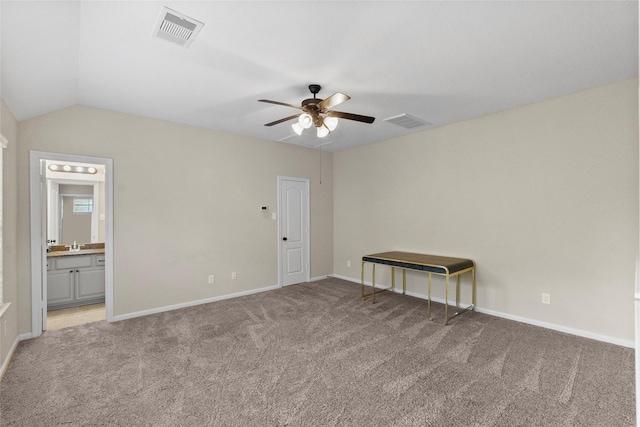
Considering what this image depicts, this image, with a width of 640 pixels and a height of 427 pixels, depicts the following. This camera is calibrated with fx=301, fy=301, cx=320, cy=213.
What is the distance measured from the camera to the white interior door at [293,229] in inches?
220

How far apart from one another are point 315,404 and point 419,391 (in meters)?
→ 0.80

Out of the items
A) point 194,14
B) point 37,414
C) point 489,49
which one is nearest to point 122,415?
point 37,414

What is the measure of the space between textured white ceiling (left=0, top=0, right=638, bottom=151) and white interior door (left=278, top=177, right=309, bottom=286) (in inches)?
83.9

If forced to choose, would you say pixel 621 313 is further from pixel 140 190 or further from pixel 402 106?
pixel 140 190

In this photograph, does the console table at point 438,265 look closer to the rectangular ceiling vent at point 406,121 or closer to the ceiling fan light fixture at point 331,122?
the rectangular ceiling vent at point 406,121

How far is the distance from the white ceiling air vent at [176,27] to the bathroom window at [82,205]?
420 cm

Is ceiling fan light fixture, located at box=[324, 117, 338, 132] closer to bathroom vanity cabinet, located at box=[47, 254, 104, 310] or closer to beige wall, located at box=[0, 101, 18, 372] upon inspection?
beige wall, located at box=[0, 101, 18, 372]

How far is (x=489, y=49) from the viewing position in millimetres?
2426

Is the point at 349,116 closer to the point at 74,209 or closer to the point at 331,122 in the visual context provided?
the point at 331,122

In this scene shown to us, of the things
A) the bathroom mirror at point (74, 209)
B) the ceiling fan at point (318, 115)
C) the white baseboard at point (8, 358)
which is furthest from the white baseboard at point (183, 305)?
the ceiling fan at point (318, 115)

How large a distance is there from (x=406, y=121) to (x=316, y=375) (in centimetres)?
341

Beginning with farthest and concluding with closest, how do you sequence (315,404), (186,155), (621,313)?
(186,155)
(621,313)
(315,404)

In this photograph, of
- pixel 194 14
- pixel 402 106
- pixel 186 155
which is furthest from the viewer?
pixel 186 155

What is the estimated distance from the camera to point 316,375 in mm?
2535
